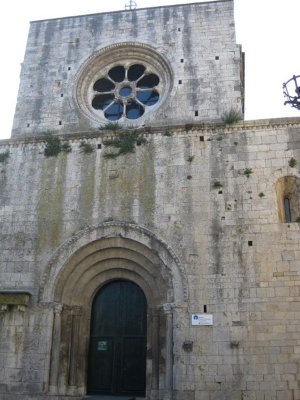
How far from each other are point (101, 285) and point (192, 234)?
2.42m

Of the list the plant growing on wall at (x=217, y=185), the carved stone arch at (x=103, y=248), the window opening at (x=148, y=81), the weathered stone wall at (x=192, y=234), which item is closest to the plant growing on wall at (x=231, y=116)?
the weathered stone wall at (x=192, y=234)

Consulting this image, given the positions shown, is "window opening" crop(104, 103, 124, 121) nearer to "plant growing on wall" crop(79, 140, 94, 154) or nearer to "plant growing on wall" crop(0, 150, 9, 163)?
"plant growing on wall" crop(79, 140, 94, 154)

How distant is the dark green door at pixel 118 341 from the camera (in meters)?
9.90

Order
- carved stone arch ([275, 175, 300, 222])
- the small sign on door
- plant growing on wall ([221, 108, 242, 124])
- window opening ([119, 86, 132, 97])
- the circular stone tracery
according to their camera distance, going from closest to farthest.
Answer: carved stone arch ([275, 175, 300, 222])
the small sign on door
plant growing on wall ([221, 108, 242, 124])
the circular stone tracery
window opening ([119, 86, 132, 97])

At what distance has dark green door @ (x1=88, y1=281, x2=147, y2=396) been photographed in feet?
32.5

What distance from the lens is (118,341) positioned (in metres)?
10.2

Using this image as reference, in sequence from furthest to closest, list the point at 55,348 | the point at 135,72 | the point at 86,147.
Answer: the point at 135,72 → the point at 86,147 → the point at 55,348

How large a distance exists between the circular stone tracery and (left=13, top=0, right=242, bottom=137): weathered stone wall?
15 cm

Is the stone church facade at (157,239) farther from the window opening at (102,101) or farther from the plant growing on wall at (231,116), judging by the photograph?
the window opening at (102,101)

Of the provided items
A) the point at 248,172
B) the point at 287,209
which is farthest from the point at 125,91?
the point at 287,209

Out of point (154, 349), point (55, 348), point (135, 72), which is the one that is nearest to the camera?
point (154, 349)

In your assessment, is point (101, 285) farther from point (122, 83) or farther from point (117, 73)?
point (117, 73)

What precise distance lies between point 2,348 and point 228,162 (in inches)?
247

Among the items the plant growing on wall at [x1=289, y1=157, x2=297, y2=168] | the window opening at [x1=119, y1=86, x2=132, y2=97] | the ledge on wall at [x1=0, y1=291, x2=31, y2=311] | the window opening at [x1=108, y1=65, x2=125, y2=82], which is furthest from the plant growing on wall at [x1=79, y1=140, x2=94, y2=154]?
the plant growing on wall at [x1=289, y1=157, x2=297, y2=168]
